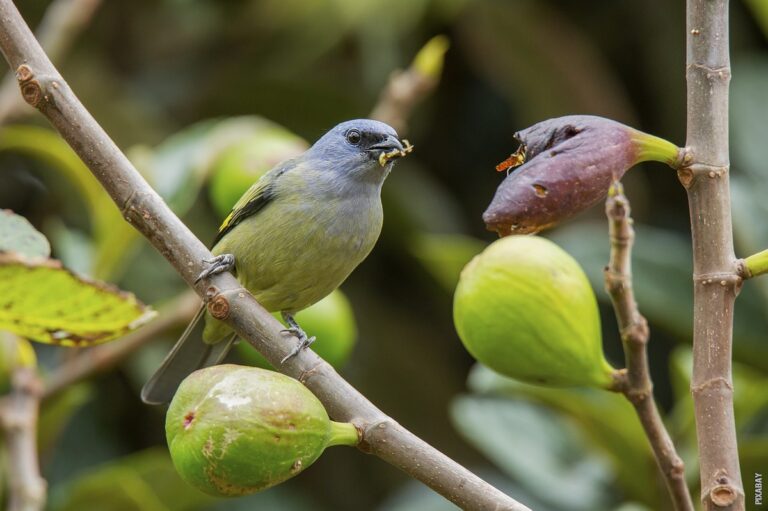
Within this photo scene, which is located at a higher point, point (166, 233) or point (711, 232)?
point (711, 232)

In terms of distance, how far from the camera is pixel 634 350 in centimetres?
100

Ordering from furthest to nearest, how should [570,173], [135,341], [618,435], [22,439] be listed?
[135,341] < [618,435] < [22,439] < [570,173]

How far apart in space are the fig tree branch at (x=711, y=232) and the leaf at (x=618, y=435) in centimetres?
84

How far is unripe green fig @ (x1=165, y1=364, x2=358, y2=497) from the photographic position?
0.85m

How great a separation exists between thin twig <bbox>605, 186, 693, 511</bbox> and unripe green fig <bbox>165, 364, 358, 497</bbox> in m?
0.30

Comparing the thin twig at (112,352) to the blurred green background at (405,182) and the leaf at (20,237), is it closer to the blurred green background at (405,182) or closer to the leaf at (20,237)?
the blurred green background at (405,182)

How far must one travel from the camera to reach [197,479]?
34.4 inches

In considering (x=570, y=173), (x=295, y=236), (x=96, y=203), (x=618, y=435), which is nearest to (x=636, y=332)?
(x=570, y=173)

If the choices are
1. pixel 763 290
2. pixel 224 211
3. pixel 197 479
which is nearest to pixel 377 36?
pixel 224 211

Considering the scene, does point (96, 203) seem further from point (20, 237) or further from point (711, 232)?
point (711, 232)

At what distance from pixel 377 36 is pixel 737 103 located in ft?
3.01

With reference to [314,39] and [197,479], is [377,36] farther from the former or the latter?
[197,479]

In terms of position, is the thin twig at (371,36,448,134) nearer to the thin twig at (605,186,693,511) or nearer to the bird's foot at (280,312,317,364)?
the bird's foot at (280,312,317,364)

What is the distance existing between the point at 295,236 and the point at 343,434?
96 cm
